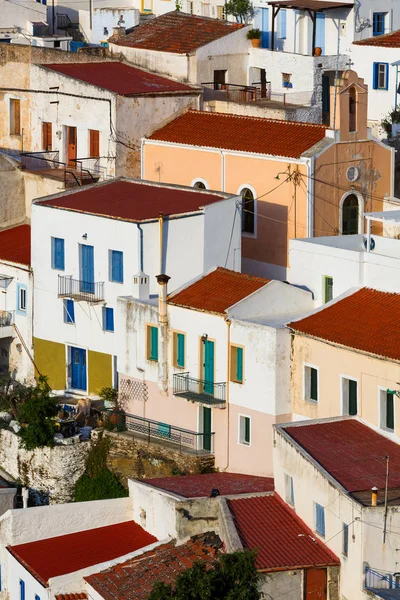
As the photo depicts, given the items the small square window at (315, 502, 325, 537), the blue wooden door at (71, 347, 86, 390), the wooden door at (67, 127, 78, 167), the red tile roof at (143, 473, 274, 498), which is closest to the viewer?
the small square window at (315, 502, 325, 537)

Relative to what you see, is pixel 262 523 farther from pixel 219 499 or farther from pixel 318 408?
pixel 318 408

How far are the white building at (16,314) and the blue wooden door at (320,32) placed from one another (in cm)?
1763

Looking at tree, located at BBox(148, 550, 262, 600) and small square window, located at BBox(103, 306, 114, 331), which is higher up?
small square window, located at BBox(103, 306, 114, 331)

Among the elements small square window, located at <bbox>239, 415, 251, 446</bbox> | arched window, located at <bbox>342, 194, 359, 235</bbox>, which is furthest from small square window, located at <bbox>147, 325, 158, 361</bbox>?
arched window, located at <bbox>342, 194, 359, 235</bbox>

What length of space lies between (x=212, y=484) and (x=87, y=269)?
378 inches

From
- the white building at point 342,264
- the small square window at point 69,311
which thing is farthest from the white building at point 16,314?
the white building at point 342,264

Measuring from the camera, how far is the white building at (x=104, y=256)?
55.4m

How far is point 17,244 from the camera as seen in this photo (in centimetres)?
6216

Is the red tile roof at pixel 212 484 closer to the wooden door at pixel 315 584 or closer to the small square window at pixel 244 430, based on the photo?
the small square window at pixel 244 430

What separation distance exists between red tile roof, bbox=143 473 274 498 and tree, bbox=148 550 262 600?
5.84 meters

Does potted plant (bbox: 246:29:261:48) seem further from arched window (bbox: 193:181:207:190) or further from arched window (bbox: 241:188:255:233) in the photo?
arched window (bbox: 241:188:255:233)

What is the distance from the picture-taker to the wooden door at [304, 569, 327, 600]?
1768 inches

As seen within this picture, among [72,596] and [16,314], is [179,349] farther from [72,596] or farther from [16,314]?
[16,314]

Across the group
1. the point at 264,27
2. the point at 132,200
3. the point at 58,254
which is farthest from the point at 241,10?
the point at 58,254
